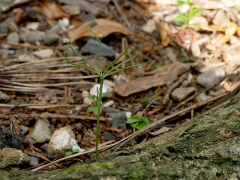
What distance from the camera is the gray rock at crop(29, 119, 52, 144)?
76.5 inches

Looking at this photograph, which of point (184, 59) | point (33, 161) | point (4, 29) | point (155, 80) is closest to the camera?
point (33, 161)

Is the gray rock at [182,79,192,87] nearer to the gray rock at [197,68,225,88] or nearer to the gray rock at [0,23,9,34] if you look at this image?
the gray rock at [197,68,225,88]

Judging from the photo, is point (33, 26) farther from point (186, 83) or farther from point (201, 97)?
point (201, 97)

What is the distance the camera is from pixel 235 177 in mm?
1104

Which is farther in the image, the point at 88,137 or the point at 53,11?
the point at 53,11

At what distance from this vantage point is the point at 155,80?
281 centimetres

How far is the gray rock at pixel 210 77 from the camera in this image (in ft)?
8.81

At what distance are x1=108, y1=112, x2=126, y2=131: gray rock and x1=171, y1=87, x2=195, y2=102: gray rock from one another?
684mm

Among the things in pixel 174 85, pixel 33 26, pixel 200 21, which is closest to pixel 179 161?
pixel 174 85

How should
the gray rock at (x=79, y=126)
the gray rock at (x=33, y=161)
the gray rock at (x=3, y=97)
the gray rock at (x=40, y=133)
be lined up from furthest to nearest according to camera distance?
the gray rock at (x=3, y=97) → the gray rock at (x=79, y=126) → the gray rock at (x=40, y=133) → the gray rock at (x=33, y=161)

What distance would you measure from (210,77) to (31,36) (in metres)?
2.67

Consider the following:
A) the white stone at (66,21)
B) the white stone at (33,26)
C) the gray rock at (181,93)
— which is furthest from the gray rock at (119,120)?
the white stone at (33,26)

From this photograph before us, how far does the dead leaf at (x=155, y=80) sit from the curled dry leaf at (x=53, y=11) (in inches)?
76.9

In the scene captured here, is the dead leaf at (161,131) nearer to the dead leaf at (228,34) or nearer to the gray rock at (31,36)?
the dead leaf at (228,34)
